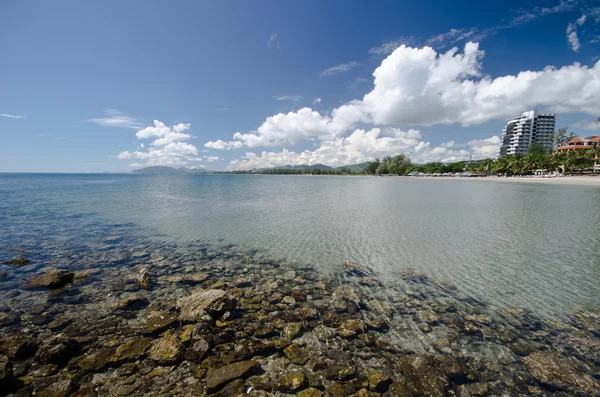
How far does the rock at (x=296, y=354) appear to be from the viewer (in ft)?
20.9

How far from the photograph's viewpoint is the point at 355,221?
24328 millimetres

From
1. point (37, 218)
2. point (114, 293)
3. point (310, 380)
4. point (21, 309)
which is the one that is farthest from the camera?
point (37, 218)

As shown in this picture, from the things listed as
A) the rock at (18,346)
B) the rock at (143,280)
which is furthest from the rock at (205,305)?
the rock at (18,346)

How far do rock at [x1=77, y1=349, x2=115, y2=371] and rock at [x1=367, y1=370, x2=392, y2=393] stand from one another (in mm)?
6373

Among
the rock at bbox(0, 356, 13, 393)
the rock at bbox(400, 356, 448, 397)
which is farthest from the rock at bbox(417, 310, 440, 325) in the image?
the rock at bbox(0, 356, 13, 393)

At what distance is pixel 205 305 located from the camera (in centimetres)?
812

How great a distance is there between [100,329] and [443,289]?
1223cm

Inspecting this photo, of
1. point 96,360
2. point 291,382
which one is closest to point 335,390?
point 291,382

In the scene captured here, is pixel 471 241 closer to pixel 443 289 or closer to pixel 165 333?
pixel 443 289

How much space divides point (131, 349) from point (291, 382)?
14.4ft

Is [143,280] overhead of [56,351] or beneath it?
beneath

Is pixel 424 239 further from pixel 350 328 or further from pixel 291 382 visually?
pixel 291 382

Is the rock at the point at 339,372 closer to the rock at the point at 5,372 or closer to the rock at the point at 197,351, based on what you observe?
the rock at the point at 197,351

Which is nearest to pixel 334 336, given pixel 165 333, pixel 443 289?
pixel 165 333
